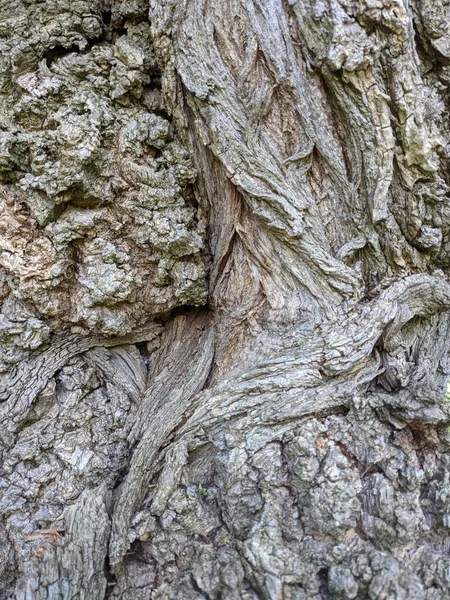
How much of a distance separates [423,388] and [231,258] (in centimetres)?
140

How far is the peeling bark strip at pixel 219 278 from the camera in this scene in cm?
234

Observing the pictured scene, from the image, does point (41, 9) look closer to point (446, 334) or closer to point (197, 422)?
point (197, 422)

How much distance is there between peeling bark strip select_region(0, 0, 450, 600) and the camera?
7.69 ft

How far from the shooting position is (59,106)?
2.67 meters

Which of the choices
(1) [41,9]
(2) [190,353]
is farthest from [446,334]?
(1) [41,9]

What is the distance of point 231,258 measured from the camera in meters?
2.90

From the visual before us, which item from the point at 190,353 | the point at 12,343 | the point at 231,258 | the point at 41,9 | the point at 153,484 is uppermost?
the point at 41,9

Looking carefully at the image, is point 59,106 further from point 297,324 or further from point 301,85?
point 297,324

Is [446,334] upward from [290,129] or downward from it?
downward

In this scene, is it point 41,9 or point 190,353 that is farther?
point 190,353

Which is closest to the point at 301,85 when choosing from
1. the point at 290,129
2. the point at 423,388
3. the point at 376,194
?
the point at 290,129

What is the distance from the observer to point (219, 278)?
2.94 meters

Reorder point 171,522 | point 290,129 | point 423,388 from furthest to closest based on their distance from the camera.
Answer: point 290,129 < point 423,388 < point 171,522

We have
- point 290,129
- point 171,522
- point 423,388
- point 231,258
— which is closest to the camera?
point 171,522
